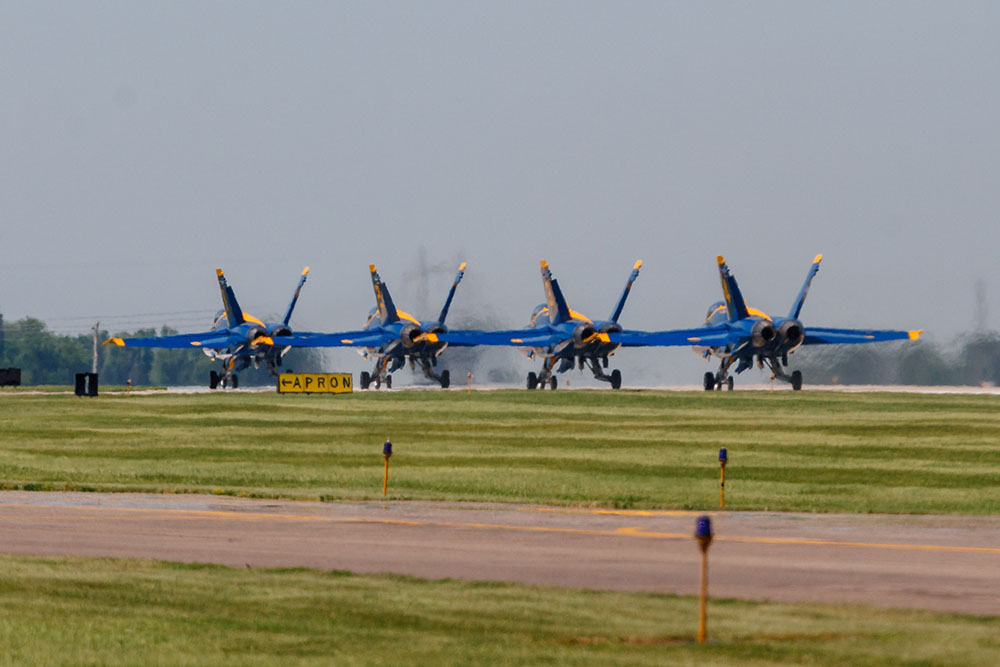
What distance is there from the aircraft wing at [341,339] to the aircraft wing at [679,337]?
15.7m

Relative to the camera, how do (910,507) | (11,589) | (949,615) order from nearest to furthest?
(949,615) → (11,589) → (910,507)

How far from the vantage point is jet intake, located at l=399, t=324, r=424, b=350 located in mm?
104375

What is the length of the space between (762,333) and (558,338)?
44.6ft

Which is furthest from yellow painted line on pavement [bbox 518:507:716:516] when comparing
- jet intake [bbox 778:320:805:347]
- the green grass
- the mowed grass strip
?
jet intake [bbox 778:320:805:347]

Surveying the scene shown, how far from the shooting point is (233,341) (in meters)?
106

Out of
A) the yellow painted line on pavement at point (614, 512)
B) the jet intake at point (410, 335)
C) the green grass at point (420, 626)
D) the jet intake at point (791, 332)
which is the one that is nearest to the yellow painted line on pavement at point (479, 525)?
the yellow painted line on pavement at point (614, 512)

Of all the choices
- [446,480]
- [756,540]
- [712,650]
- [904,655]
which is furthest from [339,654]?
[446,480]

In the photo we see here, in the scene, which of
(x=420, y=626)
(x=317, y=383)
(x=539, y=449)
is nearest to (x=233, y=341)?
(x=317, y=383)

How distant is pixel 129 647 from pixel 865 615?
6644 millimetres

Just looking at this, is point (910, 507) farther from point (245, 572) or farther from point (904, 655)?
point (904, 655)

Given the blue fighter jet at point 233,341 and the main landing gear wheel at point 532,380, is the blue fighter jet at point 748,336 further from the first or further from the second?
the blue fighter jet at point 233,341

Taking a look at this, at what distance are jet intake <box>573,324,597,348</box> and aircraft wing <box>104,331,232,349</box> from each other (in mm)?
21874

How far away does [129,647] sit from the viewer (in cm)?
1380

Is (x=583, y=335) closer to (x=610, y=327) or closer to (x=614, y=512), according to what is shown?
(x=610, y=327)
